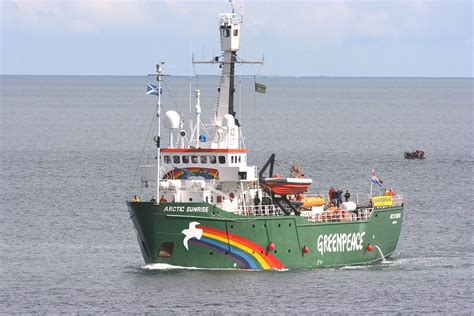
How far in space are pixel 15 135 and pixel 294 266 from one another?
109 metres

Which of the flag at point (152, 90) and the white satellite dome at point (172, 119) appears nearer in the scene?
the flag at point (152, 90)

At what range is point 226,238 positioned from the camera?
57.4 meters

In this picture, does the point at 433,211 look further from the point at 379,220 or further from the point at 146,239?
the point at 146,239

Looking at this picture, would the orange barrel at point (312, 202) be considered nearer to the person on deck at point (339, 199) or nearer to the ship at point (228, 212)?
the ship at point (228, 212)

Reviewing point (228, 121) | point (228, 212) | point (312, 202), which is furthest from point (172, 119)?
point (312, 202)

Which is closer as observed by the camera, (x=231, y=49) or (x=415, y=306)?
(x=415, y=306)

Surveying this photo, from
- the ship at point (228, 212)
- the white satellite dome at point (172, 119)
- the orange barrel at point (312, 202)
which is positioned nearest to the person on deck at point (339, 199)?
the ship at point (228, 212)

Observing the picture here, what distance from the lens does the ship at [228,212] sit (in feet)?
187

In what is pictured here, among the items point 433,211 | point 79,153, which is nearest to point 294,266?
point 433,211

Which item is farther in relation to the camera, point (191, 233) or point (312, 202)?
point (312, 202)

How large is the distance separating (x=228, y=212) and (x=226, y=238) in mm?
1104

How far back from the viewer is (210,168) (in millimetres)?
59812

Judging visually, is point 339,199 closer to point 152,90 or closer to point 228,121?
point 228,121

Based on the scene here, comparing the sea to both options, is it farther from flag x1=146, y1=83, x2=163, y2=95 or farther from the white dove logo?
flag x1=146, y1=83, x2=163, y2=95
